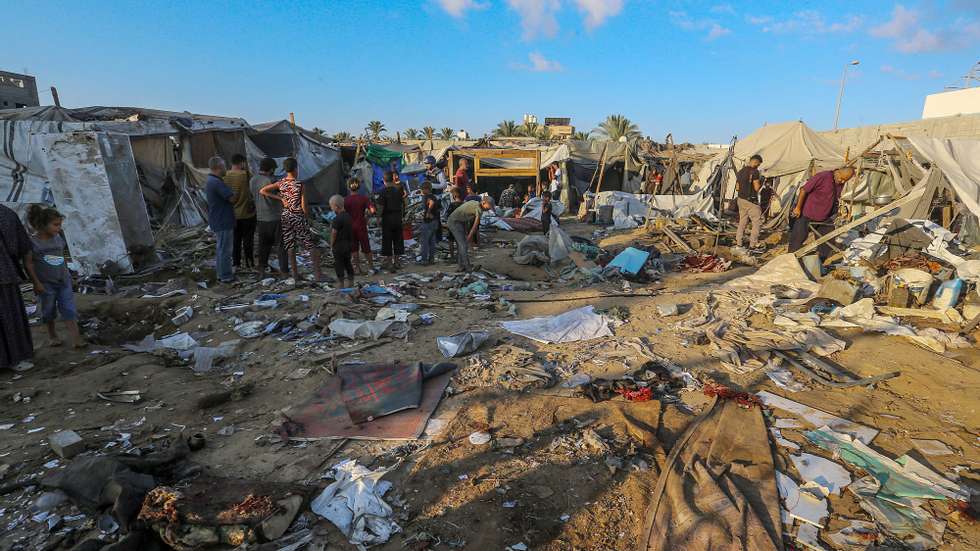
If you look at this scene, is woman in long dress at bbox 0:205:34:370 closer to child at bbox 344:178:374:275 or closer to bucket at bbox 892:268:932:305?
child at bbox 344:178:374:275

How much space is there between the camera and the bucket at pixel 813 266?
6.91 meters

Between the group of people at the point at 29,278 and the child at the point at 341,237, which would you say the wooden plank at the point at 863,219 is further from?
the group of people at the point at 29,278

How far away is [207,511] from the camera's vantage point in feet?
7.88

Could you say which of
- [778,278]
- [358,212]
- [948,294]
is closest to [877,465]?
[948,294]

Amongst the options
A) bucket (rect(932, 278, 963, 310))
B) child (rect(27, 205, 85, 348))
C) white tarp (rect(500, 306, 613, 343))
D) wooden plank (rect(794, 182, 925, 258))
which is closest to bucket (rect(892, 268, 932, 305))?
bucket (rect(932, 278, 963, 310))

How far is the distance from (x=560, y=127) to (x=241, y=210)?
22.7 metres

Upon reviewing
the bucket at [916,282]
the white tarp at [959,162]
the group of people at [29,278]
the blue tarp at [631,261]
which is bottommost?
the blue tarp at [631,261]

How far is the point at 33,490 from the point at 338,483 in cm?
177


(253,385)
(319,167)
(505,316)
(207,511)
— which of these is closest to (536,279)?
(505,316)

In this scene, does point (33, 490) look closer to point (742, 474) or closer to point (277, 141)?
point (742, 474)

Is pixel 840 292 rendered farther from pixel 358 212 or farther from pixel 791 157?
pixel 791 157

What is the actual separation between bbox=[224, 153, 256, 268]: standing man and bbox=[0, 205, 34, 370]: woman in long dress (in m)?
2.54

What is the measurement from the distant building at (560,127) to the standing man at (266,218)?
18630 millimetres

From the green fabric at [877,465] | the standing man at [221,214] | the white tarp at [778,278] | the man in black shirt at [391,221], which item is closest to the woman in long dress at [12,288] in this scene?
the standing man at [221,214]
